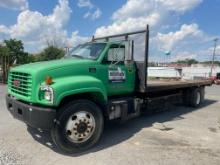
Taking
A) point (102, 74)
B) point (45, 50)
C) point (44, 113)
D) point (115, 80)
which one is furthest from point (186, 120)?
point (45, 50)

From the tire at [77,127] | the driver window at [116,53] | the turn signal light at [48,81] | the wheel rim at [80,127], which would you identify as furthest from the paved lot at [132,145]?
the driver window at [116,53]

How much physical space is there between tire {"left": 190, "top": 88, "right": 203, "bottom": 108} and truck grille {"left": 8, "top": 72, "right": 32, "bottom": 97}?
7295 mm

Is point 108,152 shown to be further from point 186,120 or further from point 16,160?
point 186,120

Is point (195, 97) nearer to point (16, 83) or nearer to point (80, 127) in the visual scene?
point (80, 127)

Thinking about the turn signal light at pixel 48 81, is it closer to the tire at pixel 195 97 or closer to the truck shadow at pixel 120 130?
the truck shadow at pixel 120 130

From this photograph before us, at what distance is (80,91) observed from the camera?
190 inches

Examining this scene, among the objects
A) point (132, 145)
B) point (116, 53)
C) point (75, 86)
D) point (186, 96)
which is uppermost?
point (116, 53)

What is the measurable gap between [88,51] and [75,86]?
5.38 ft

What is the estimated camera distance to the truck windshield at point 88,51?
590 centimetres

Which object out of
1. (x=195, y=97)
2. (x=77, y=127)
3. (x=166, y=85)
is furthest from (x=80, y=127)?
(x=195, y=97)

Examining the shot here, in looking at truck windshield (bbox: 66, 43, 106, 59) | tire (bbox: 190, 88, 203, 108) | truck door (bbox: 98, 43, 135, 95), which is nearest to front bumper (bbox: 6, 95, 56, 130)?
truck door (bbox: 98, 43, 135, 95)

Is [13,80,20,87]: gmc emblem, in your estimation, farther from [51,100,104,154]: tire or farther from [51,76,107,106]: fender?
[51,100,104,154]: tire

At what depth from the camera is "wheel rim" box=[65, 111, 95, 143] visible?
191 inches

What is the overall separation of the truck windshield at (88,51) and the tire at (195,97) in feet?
18.5
